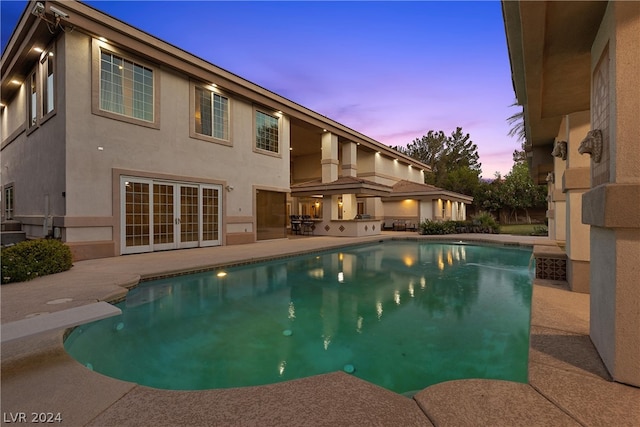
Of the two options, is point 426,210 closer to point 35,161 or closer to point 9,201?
point 35,161

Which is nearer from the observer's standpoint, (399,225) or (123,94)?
(123,94)

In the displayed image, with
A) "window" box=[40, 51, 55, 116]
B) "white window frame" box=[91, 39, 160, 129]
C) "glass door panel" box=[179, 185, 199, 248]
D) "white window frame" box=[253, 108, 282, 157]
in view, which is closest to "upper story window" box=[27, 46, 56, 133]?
"window" box=[40, 51, 55, 116]

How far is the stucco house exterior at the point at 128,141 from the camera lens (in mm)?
9422

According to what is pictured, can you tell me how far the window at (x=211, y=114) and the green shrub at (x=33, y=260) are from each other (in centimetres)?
696

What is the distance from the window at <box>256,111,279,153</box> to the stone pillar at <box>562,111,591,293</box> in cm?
1277

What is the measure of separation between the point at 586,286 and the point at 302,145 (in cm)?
2076

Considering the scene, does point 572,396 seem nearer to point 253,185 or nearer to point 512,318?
point 512,318

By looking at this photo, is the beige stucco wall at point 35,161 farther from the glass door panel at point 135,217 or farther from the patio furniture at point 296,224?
the patio furniture at point 296,224

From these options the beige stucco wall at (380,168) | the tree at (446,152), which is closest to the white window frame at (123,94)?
the beige stucco wall at (380,168)

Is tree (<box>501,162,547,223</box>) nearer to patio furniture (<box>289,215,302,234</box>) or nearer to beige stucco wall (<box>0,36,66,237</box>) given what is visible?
patio furniture (<box>289,215,302,234</box>)

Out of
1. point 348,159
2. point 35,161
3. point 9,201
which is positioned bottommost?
point 9,201

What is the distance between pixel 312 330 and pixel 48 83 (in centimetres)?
1256

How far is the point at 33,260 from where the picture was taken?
6.88m

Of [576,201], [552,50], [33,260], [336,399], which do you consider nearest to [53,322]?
[336,399]
